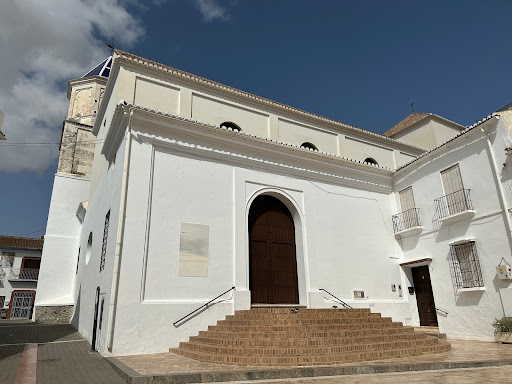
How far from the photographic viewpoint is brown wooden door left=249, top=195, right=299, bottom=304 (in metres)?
10.6

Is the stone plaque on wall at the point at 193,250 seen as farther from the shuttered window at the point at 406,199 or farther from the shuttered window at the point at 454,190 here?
the shuttered window at the point at 406,199

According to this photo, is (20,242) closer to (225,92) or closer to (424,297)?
(225,92)

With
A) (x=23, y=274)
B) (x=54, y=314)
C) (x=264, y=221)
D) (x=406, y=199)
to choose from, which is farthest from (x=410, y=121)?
(x=23, y=274)

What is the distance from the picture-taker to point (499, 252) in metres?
9.70

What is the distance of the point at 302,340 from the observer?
23.3 ft

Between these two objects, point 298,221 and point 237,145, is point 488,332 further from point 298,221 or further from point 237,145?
point 237,145

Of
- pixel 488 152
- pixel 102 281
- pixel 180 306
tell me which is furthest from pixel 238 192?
pixel 488 152

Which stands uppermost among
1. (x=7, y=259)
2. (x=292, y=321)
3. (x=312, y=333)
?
(x=7, y=259)

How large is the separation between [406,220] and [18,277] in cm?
2820

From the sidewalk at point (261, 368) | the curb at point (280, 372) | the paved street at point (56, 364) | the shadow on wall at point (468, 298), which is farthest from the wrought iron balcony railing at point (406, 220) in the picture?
the paved street at point (56, 364)

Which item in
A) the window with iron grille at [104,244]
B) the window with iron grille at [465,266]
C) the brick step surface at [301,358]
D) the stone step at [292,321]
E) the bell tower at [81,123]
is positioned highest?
the bell tower at [81,123]

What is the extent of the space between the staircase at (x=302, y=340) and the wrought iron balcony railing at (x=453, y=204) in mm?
4192

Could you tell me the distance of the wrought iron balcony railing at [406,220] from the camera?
41.3 ft

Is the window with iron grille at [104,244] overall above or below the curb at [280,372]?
above
